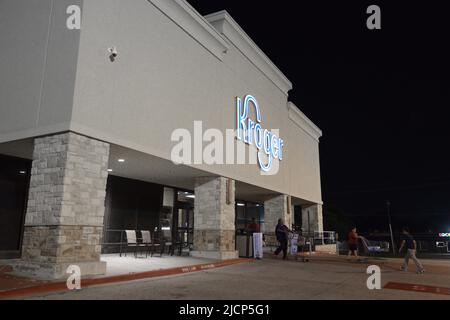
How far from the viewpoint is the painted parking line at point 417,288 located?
8018 millimetres

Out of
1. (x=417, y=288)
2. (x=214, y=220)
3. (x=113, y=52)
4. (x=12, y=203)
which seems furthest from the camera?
(x=214, y=220)

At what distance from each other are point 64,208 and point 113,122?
2762mm

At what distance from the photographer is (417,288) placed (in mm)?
8391

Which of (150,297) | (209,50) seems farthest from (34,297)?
(209,50)

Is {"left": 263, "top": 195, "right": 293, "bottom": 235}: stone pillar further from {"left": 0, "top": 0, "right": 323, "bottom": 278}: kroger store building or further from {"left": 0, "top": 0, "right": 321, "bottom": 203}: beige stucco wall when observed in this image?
{"left": 0, "top": 0, "right": 321, "bottom": 203}: beige stucco wall

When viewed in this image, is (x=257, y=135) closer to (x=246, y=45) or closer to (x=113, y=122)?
(x=246, y=45)

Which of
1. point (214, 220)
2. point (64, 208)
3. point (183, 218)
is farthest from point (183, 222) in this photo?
point (64, 208)

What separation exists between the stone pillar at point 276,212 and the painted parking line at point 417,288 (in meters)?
12.3

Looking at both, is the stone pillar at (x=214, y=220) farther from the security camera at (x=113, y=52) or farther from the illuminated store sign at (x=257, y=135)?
the security camera at (x=113, y=52)

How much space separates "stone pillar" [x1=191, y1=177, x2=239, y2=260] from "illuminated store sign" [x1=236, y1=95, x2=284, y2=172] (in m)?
2.88

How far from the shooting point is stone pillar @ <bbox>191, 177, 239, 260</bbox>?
565 inches

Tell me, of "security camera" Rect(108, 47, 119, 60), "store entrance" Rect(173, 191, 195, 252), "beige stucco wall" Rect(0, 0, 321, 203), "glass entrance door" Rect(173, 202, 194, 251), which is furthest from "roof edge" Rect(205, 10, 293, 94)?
"glass entrance door" Rect(173, 202, 194, 251)

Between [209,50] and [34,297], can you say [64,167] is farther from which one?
[209,50]

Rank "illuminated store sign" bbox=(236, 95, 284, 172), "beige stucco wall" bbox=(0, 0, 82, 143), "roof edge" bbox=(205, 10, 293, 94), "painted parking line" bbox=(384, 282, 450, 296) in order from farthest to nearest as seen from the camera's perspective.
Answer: "illuminated store sign" bbox=(236, 95, 284, 172)
"roof edge" bbox=(205, 10, 293, 94)
"beige stucco wall" bbox=(0, 0, 82, 143)
"painted parking line" bbox=(384, 282, 450, 296)
